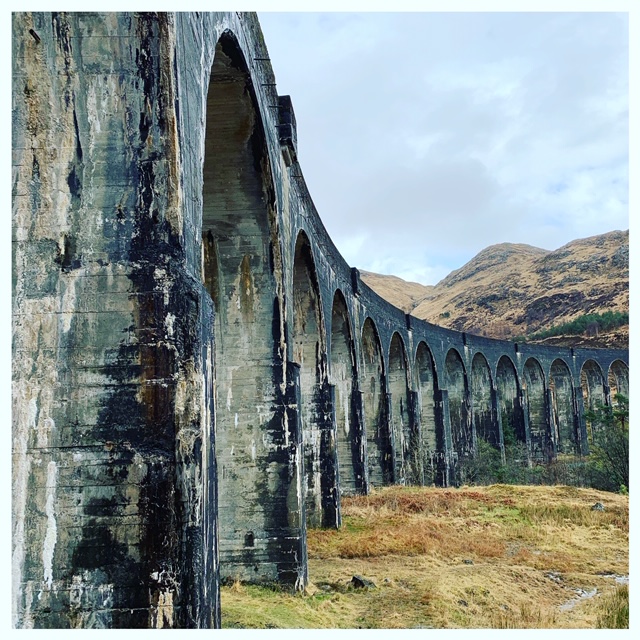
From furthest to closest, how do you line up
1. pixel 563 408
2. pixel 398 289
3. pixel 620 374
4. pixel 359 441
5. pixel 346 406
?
pixel 398 289
pixel 620 374
pixel 563 408
pixel 359 441
pixel 346 406

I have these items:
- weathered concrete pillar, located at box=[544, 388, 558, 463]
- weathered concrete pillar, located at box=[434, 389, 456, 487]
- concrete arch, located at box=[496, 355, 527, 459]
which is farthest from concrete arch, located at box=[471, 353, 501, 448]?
weathered concrete pillar, located at box=[544, 388, 558, 463]

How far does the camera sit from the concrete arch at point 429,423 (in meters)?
24.2

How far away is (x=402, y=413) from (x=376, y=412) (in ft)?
9.51

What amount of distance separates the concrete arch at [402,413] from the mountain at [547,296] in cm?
2839

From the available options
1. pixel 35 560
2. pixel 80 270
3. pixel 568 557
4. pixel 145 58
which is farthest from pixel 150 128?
pixel 568 557

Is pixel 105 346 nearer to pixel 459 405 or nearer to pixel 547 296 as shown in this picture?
pixel 459 405

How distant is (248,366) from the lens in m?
8.09

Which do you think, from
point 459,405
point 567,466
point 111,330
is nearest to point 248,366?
point 111,330

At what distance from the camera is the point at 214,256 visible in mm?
8219

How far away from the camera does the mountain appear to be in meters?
55.8

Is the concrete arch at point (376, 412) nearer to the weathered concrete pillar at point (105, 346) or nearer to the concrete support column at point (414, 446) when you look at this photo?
the concrete support column at point (414, 446)

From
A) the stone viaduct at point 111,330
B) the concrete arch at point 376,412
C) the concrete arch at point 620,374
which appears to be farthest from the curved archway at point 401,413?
the concrete arch at point 620,374

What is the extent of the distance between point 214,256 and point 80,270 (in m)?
4.63

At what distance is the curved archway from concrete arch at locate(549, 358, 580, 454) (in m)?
14.8
